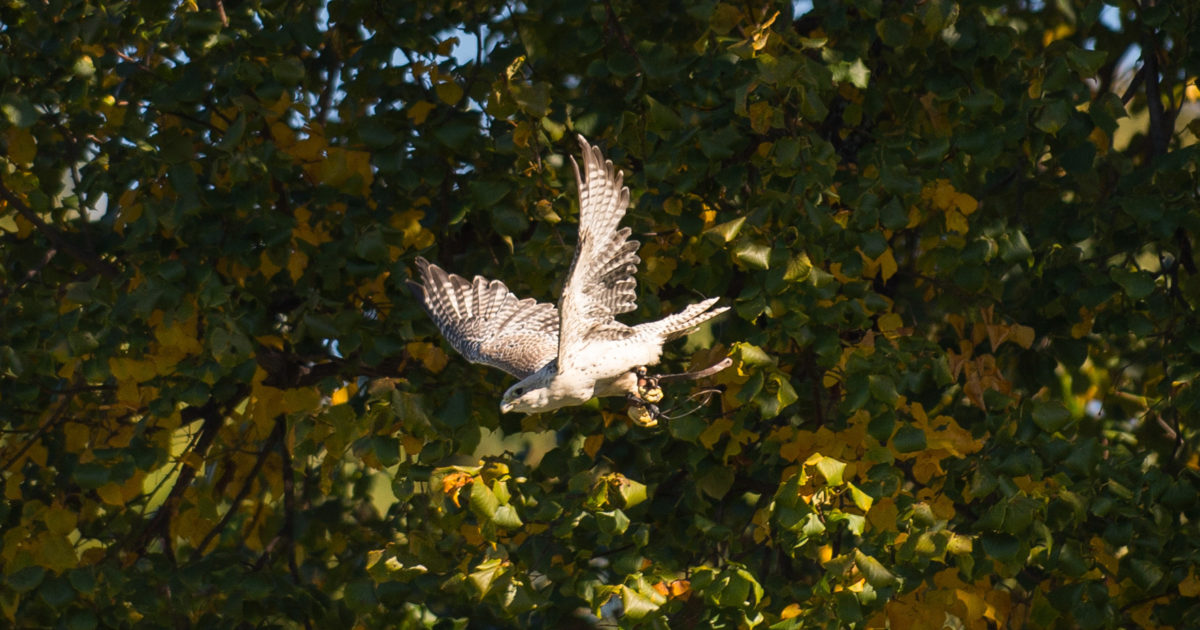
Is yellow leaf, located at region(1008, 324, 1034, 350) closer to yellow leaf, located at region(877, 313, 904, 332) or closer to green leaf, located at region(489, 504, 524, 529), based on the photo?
yellow leaf, located at region(877, 313, 904, 332)

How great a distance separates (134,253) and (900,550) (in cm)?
257

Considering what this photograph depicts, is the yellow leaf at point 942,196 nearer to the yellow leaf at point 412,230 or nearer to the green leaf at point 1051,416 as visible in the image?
the green leaf at point 1051,416

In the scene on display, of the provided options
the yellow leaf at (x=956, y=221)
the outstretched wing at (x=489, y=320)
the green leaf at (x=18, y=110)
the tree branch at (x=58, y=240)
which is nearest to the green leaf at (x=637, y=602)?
the outstretched wing at (x=489, y=320)

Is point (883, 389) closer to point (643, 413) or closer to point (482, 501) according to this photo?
point (643, 413)

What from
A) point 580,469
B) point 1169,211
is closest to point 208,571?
point 580,469

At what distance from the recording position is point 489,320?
457cm

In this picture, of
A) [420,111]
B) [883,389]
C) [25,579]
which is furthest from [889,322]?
[25,579]

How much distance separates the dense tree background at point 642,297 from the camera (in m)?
4.06

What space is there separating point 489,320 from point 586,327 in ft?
3.16

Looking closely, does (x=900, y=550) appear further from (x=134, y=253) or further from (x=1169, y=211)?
(x=134, y=253)

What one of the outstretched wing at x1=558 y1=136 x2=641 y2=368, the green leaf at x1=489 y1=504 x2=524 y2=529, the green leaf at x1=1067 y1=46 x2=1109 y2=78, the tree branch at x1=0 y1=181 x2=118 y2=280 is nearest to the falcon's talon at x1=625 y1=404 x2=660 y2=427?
the outstretched wing at x1=558 y1=136 x2=641 y2=368

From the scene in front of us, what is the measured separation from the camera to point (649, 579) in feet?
13.4

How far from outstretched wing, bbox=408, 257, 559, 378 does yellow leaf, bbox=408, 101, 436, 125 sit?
458mm

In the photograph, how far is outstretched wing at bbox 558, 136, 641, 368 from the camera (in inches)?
133
